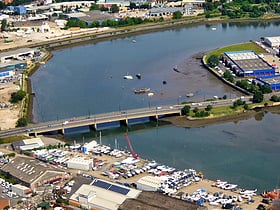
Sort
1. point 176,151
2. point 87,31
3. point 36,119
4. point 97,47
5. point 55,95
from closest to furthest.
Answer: point 176,151
point 36,119
point 55,95
point 97,47
point 87,31

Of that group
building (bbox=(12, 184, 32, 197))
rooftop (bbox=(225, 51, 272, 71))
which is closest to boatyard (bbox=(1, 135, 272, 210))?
building (bbox=(12, 184, 32, 197))

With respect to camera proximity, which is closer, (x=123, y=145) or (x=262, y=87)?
(x=123, y=145)

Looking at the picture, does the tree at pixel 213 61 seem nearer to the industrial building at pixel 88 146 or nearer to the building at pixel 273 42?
the building at pixel 273 42

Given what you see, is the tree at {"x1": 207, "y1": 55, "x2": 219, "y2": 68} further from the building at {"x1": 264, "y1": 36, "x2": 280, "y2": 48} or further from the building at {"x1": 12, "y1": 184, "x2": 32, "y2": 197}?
the building at {"x1": 12, "y1": 184, "x2": 32, "y2": 197}

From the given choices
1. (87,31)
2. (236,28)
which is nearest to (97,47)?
(87,31)

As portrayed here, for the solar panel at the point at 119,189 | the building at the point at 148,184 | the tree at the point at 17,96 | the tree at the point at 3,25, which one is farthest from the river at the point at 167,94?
the tree at the point at 3,25

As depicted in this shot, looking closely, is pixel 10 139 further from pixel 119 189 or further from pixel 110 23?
pixel 110 23

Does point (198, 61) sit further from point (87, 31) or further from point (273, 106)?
point (87, 31)

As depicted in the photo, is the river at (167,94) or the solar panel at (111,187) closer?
the solar panel at (111,187)
